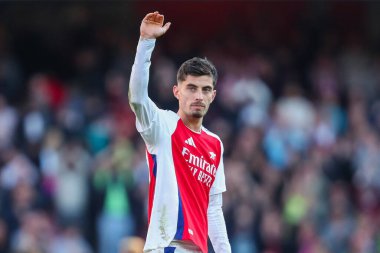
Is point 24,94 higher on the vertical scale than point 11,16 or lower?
lower

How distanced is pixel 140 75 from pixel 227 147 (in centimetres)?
981

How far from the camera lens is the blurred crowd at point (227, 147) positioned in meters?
Answer: 16.6

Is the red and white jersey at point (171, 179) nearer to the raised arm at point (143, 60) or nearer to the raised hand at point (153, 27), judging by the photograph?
the raised arm at point (143, 60)

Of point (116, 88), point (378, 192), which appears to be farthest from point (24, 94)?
point (378, 192)

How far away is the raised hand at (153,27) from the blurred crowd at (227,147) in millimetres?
8400

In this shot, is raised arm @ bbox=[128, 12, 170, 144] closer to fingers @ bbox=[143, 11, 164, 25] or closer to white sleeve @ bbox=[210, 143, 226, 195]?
fingers @ bbox=[143, 11, 164, 25]

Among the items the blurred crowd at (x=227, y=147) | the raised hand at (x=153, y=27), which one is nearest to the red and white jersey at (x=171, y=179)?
the raised hand at (x=153, y=27)

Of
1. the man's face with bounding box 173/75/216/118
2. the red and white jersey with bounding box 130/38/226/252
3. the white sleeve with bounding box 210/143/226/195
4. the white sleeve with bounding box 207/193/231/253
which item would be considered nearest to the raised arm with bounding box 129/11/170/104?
the red and white jersey with bounding box 130/38/226/252

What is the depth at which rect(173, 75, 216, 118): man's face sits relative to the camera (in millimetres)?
8133

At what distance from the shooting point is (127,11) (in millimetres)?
21781

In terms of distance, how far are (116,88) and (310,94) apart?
3.43 meters

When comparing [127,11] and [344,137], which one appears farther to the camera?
[127,11]

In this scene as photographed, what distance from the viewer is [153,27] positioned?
305 inches

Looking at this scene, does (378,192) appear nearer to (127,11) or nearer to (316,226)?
(316,226)
